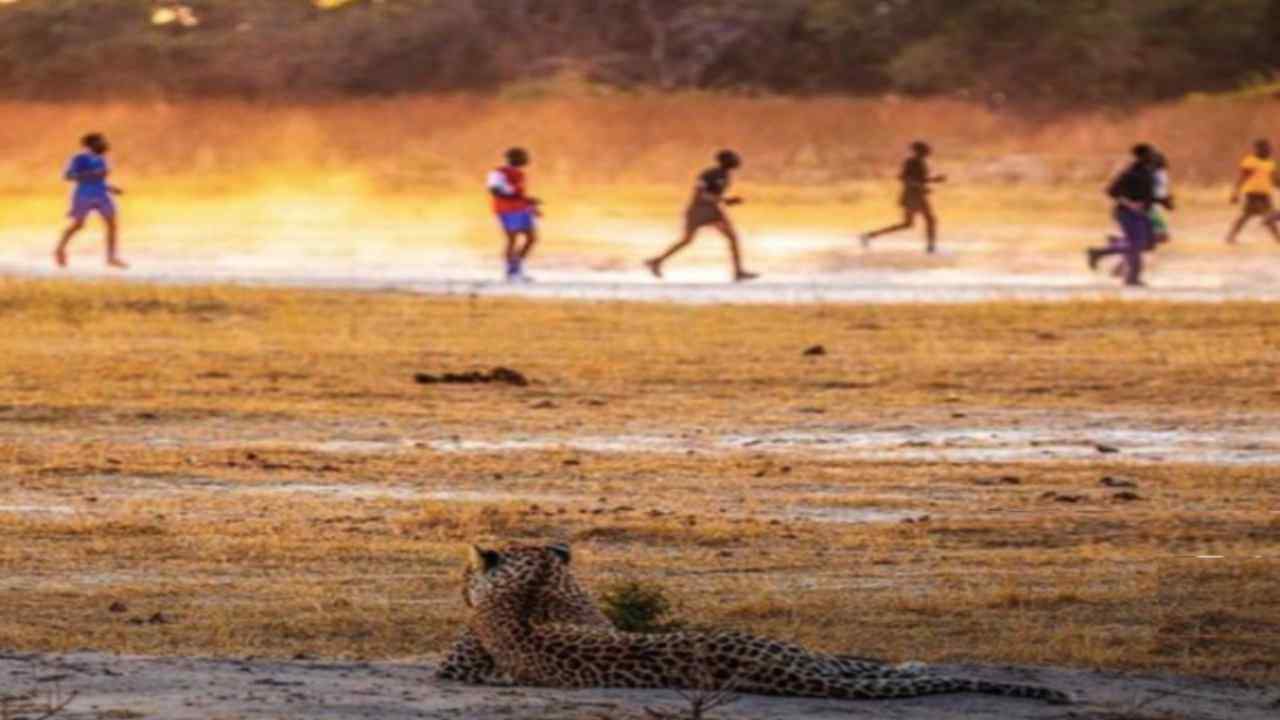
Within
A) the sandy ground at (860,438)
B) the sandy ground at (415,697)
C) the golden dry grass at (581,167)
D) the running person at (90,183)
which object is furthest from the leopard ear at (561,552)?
the golden dry grass at (581,167)

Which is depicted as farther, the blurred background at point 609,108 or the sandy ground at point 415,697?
the blurred background at point 609,108

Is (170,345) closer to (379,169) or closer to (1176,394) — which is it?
(1176,394)

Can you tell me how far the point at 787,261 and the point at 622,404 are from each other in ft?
62.9

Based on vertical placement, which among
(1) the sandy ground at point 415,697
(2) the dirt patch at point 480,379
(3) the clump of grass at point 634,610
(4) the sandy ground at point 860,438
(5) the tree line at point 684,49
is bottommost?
(4) the sandy ground at point 860,438

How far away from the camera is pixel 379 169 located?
2021 inches

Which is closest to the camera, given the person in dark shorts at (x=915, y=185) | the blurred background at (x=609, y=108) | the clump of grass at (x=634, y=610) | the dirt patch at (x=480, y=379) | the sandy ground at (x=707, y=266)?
the clump of grass at (x=634, y=610)

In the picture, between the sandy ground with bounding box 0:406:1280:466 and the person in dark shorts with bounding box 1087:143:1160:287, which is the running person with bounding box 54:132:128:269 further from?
the sandy ground with bounding box 0:406:1280:466

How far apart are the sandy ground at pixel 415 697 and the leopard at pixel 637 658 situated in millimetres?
51

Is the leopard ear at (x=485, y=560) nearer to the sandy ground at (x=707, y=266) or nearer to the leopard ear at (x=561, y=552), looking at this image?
the leopard ear at (x=561, y=552)

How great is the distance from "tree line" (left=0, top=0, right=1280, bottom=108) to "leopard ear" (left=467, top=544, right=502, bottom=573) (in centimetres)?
4010

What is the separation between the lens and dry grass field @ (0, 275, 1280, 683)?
1237 centimetres

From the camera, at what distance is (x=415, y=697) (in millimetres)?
9766

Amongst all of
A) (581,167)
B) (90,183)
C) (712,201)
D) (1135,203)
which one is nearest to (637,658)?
(1135,203)

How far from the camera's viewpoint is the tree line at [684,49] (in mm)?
50156
